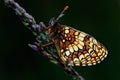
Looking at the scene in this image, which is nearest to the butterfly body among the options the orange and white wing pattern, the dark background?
the orange and white wing pattern

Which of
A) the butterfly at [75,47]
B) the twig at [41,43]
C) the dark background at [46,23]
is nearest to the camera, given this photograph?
the twig at [41,43]

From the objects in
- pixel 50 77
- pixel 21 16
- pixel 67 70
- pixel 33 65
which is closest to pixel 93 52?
pixel 67 70

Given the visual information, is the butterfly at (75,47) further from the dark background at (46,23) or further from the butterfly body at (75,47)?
the dark background at (46,23)

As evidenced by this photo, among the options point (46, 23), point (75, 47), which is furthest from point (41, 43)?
point (46, 23)

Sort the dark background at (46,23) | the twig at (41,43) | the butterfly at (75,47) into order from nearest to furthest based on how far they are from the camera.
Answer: the twig at (41,43) → the butterfly at (75,47) → the dark background at (46,23)

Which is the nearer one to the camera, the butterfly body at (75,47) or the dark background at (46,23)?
the butterfly body at (75,47)

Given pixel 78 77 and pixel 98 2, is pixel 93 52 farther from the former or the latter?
pixel 98 2

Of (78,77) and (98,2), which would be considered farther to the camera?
(98,2)

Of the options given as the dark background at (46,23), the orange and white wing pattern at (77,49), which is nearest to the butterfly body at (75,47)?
the orange and white wing pattern at (77,49)

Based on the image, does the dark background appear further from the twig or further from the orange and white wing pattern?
the twig
